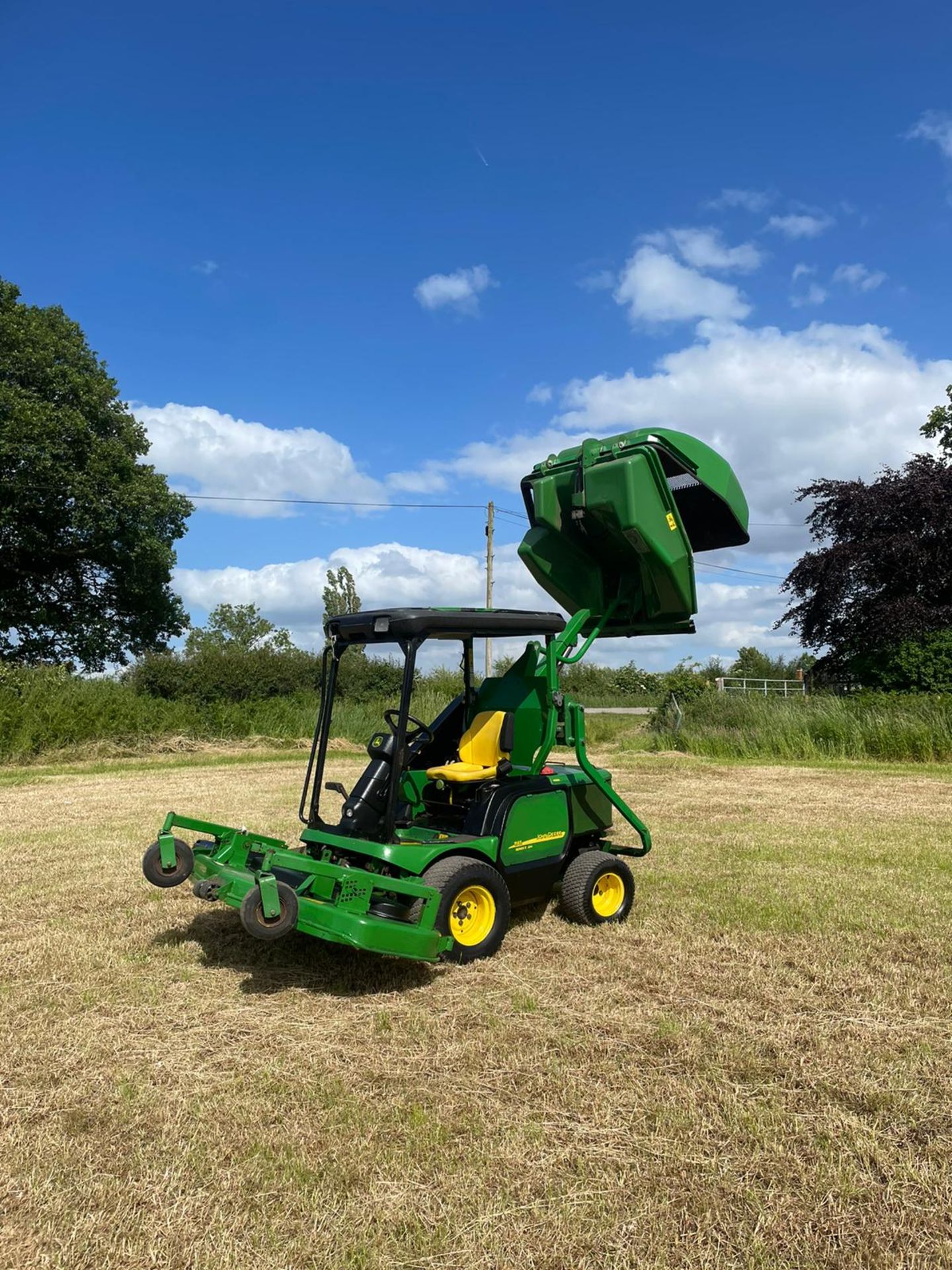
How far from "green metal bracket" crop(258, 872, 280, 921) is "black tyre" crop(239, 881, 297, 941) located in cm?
1

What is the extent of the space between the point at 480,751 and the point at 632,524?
68.9 inches

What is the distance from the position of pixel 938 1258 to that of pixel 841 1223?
25cm

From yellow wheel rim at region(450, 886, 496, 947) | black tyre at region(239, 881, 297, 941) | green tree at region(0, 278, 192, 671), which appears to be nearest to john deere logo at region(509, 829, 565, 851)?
yellow wheel rim at region(450, 886, 496, 947)

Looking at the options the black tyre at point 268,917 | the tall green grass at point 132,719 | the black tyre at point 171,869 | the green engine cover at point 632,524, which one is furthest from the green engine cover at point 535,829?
the tall green grass at point 132,719

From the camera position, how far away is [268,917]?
394 cm

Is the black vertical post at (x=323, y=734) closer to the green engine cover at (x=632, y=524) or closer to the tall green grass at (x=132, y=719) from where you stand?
the green engine cover at (x=632, y=524)

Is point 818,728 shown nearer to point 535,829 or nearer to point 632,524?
point 632,524

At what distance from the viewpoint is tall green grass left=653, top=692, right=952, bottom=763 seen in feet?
51.6

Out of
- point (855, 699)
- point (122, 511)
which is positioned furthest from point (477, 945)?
point (122, 511)

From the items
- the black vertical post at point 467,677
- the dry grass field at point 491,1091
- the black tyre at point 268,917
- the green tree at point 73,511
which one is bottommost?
the dry grass field at point 491,1091

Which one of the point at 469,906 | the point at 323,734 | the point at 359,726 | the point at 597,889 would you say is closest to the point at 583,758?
the point at 597,889

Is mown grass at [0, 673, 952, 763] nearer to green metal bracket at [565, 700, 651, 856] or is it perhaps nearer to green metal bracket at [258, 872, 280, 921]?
green metal bracket at [565, 700, 651, 856]

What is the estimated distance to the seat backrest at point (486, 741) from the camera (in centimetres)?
552

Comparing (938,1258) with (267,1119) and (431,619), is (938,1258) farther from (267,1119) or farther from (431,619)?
(431,619)
